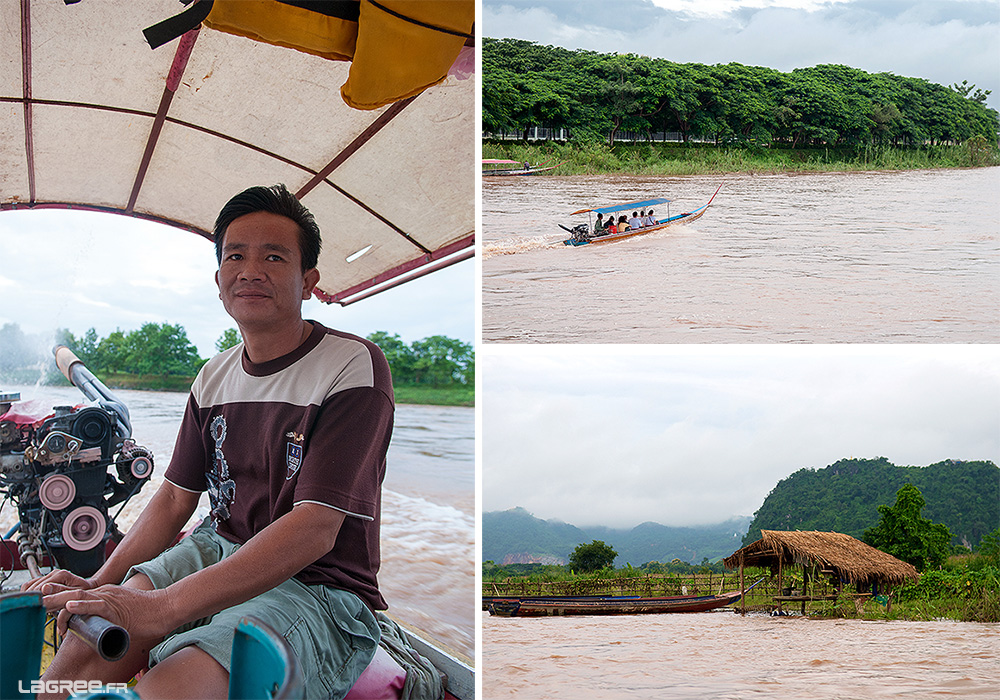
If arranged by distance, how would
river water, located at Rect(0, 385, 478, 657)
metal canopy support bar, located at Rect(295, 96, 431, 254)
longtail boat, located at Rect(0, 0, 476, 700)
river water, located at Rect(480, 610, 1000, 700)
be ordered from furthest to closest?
river water, located at Rect(480, 610, 1000, 700), river water, located at Rect(0, 385, 478, 657), metal canopy support bar, located at Rect(295, 96, 431, 254), longtail boat, located at Rect(0, 0, 476, 700)

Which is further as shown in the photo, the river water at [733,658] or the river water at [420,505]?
the river water at [733,658]

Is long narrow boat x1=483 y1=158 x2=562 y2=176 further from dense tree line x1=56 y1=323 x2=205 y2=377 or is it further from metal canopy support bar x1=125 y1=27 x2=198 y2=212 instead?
dense tree line x1=56 y1=323 x2=205 y2=377

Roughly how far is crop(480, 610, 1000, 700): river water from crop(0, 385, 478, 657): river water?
27cm

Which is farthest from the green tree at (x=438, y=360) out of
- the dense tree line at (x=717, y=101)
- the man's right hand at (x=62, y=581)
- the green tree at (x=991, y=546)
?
the green tree at (x=991, y=546)

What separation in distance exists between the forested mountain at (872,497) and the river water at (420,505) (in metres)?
1.41

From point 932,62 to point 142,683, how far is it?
3.65m

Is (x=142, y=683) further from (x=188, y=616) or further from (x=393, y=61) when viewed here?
(x=393, y=61)

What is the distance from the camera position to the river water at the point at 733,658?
290 centimetres

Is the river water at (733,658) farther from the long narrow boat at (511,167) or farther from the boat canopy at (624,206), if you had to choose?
the long narrow boat at (511,167)

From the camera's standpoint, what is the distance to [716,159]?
3.24 metres

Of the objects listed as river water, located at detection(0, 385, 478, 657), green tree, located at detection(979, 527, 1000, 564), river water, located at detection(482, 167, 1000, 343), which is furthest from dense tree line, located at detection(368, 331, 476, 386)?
green tree, located at detection(979, 527, 1000, 564)

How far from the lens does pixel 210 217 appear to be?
2658mm

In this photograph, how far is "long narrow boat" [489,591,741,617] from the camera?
325 cm

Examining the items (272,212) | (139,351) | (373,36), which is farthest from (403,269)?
(139,351)
